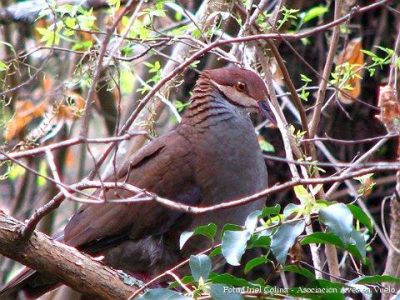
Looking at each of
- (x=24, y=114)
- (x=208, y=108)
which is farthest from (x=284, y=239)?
(x=24, y=114)

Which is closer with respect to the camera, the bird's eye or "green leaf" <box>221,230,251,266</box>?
"green leaf" <box>221,230,251,266</box>

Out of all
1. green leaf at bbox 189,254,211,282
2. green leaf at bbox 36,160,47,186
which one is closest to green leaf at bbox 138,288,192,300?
green leaf at bbox 189,254,211,282

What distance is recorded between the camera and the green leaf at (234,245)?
87.7 inches

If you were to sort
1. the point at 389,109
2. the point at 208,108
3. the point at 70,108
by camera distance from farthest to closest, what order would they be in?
the point at 70,108, the point at 208,108, the point at 389,109

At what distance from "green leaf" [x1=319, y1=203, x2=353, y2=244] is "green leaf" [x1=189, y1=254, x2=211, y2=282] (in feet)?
1.05

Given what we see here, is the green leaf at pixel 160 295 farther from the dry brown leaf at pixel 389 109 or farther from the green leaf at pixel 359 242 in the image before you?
the dry brown leaf at pixel 389 109

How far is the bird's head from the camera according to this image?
365 centimetres

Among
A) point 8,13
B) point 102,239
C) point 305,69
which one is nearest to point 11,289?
point 102,239

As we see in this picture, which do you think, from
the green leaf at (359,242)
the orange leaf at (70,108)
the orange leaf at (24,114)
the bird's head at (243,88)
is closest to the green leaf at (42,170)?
the orange leaf at (24,114)

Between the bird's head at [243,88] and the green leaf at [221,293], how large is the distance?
145 cm

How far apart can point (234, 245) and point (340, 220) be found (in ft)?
0.94

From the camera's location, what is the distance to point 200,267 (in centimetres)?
227

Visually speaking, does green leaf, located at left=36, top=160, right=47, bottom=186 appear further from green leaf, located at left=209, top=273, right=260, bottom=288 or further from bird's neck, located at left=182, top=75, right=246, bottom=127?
green leaf, located at left=209, top=273, right=260, bottom=288

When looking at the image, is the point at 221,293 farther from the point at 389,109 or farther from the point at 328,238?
the point at 389,109
